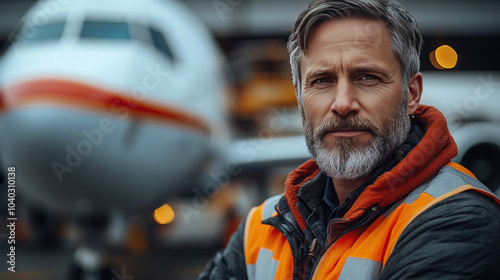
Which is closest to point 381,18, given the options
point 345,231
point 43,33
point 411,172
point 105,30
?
point 411,172

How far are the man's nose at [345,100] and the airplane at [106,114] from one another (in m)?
2.55

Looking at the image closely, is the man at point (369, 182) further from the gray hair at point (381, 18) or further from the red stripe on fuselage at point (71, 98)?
the red stripe on fuselage at point (71, 98)

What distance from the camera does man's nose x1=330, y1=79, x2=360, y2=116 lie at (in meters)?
1.15

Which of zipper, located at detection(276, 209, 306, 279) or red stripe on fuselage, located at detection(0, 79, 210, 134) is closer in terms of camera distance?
zipper, located at detection(276, 209, 306, 279)

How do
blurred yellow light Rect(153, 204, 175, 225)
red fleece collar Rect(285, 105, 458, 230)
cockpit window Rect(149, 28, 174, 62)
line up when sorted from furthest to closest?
1. blurred yellow light Rect(153, 204, 175, 225)
2. cockpit window Rect(149, 28, 174, 62)
3. red fleece collar Rect(285, 105, 458, 230)

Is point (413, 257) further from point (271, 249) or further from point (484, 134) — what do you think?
point (484, 134)

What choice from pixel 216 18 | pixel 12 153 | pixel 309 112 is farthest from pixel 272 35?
pixel 309 112

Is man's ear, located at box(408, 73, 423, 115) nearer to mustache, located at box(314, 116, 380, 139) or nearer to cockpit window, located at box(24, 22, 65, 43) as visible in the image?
mustache, located at box(314, 116, 380, 139)

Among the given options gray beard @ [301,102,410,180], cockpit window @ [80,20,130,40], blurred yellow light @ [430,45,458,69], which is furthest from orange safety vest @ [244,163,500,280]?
blurred yellow light @ [430,45,458,69]

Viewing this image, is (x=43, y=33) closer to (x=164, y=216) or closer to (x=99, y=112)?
(x=99, y=112)

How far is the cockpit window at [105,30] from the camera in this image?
4176 millimetres

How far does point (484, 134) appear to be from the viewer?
158 inches

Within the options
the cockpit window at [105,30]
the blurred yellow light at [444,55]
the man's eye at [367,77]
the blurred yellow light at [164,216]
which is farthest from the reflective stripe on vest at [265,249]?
the blurred yellow light at [164,216]

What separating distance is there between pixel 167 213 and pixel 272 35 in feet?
21.3
